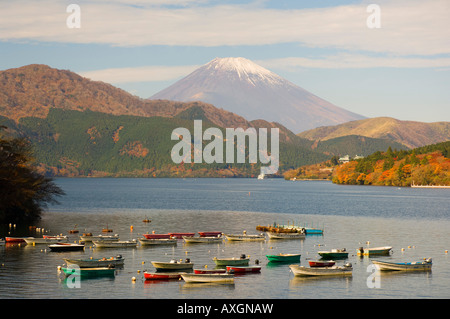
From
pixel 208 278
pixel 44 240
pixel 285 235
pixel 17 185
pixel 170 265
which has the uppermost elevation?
pixel 17 185

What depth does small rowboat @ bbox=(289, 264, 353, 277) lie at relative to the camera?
77.0m

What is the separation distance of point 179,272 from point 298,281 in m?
15.0

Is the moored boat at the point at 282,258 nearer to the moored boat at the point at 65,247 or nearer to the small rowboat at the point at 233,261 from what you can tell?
the small rowboat at the point at 233,261

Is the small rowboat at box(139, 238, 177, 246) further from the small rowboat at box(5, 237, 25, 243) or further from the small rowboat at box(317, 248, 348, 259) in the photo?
the small rowboat at box(317, 248, 348, 259)

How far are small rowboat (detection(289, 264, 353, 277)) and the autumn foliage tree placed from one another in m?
58.8

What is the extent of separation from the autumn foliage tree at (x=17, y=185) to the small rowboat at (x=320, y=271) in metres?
58.8

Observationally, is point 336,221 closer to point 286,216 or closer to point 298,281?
point 286,216

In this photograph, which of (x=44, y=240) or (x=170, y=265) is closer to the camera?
(x=170, y=265)

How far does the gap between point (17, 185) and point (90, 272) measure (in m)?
48.1

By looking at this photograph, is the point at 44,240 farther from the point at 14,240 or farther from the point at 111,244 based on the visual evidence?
the point at 111,244

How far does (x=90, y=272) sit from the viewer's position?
7500cm

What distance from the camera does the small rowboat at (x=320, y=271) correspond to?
77.0 m

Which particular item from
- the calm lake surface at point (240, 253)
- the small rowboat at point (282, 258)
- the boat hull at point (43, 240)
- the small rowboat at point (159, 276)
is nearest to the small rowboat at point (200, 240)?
the calm lake surface at point (240, 253)

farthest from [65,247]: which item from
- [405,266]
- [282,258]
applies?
[405,266]
